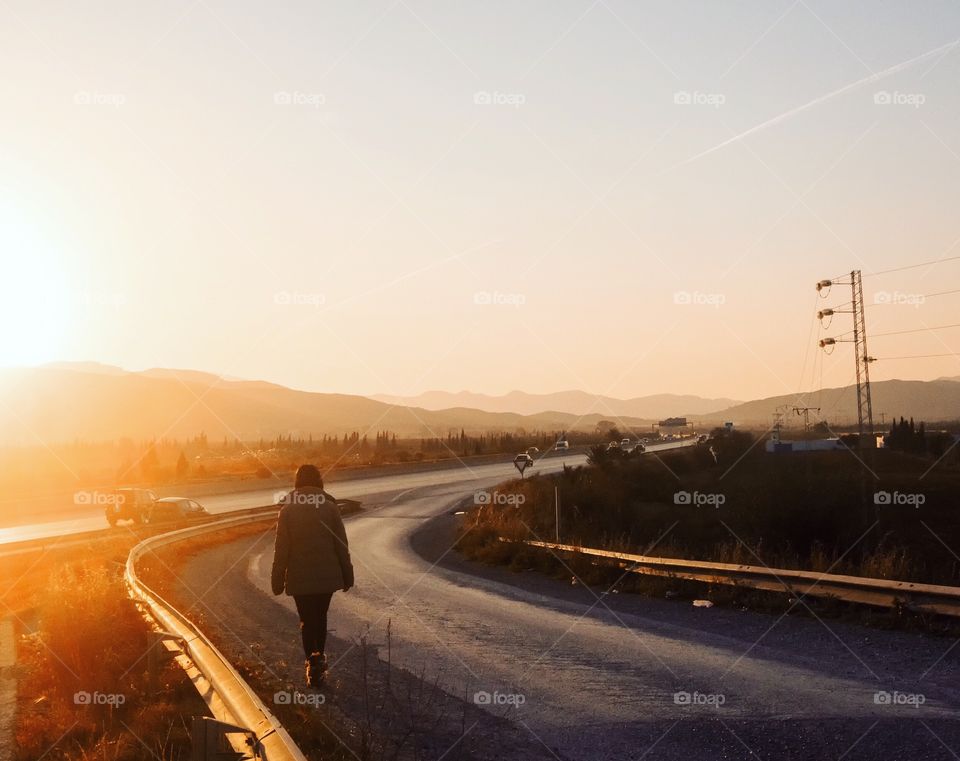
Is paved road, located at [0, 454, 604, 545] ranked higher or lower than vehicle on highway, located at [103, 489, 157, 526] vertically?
lower

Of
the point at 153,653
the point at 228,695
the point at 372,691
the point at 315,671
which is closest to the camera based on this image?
the point at 228,695

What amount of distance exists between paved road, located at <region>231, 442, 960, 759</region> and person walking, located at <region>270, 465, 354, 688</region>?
4.56 feet

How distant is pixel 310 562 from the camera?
361 inches

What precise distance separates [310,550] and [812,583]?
7.79 m

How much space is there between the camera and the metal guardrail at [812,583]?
11000mm

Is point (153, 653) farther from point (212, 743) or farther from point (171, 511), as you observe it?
point (171, 511)

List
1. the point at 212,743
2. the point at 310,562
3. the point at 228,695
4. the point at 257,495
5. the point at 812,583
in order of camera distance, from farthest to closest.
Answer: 1. the point at 257,495
2. the point at 812,583
3. the point at 310,562
4. the point at 228,695
5. the point at 212,743

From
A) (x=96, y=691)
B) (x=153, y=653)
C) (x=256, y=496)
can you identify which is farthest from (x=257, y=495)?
(x=153, y=653)

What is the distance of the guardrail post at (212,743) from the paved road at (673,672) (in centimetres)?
250


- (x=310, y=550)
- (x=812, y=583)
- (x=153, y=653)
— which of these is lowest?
(x=812, y=583)

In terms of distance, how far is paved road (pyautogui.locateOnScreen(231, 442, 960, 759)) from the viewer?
671 centimetres

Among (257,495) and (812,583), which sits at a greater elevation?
(812,583)

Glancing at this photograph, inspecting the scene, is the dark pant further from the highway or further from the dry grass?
the highway

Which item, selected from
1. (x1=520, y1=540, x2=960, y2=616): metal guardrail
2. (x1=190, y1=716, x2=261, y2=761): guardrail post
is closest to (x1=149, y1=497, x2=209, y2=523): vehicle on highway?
(x1=520, y1=540, x2=960, y2=616): metal guardrail
